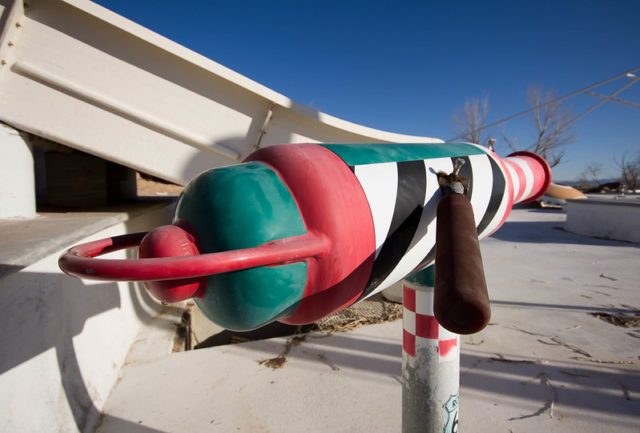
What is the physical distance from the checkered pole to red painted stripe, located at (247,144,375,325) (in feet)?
1.17

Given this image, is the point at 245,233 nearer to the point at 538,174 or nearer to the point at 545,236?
the point at 538,174

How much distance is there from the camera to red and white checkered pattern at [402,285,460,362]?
36.4 inches

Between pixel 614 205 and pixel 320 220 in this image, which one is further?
pixel 614 205

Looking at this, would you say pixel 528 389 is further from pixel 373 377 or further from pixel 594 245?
pixel 594 245

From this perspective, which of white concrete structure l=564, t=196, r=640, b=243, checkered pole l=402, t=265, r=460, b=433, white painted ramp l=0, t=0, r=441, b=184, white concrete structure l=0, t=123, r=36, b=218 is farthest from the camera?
white concrete structure l=564, t=196, r=640, b=243

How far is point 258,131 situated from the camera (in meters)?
2.61

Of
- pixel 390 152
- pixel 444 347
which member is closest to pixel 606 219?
pixel 444 347

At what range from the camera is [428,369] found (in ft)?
3.03

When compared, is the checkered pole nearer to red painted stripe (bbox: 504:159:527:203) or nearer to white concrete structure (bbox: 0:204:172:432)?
red painted stripe (bbox: 504:159:527:203)

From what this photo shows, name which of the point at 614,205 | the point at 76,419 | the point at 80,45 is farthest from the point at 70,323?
the point at 614,205

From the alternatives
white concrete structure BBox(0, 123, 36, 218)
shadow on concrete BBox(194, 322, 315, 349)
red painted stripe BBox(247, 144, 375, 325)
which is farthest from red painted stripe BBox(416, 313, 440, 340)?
white concrete structure BBox(0, 123, 36, 218)

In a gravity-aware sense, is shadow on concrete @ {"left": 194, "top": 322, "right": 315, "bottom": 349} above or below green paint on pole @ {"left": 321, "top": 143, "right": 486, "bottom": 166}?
below

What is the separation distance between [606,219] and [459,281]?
638 centimetres

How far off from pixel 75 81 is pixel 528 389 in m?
3.16
